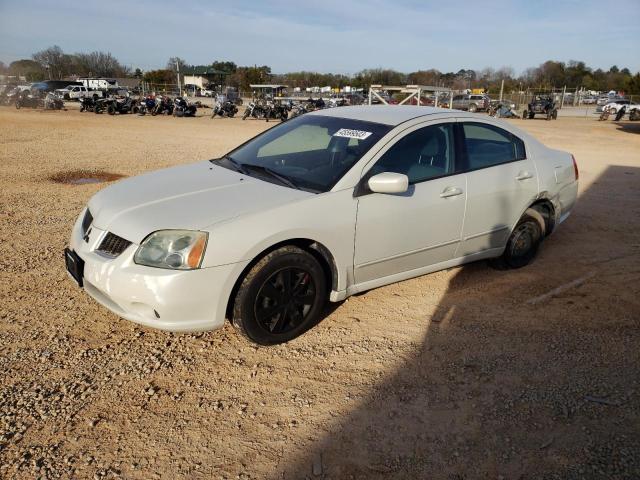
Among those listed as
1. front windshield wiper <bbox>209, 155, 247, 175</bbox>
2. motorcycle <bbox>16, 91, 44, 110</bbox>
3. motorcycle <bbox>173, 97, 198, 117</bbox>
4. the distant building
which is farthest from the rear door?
the distant building

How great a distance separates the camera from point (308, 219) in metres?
3.35

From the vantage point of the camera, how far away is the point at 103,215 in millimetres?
3398

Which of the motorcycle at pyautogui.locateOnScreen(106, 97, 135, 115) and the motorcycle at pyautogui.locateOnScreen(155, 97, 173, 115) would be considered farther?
the motorcycle at pyautogui.locateOnScreen(155, 97, 173, 115)

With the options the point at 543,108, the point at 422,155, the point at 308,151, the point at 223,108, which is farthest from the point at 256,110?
the point at 422,155

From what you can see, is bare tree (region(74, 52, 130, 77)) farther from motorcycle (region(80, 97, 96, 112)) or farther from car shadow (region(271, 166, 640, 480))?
car shadow (region(271, 166, 640, 480))

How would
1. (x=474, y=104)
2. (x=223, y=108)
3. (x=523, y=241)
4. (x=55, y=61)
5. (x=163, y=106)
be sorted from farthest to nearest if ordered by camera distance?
(x=55, y=61), (x=474, y=104), (x=163, y=106), (x=223, y=108), (x=523, y=241)

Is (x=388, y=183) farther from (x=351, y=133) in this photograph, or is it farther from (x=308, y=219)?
(x=351, y=133)

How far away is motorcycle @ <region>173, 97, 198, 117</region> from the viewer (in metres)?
29.1

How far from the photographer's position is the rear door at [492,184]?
14.0 feet

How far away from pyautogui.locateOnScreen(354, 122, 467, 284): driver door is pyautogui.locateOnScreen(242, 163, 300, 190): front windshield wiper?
54 cm

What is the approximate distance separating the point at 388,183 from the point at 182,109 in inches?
1104

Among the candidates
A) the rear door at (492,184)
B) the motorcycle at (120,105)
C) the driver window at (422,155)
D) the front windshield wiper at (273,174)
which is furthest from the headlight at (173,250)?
the motorcycle at (120,105)

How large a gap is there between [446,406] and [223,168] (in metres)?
2.55

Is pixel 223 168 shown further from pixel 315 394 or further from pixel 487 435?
pixel 487 435
